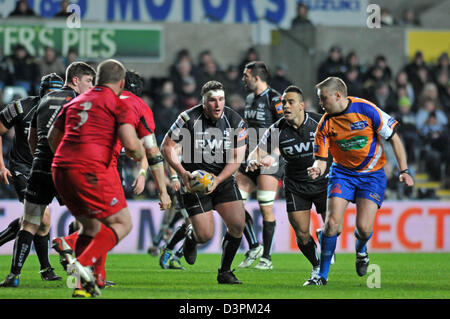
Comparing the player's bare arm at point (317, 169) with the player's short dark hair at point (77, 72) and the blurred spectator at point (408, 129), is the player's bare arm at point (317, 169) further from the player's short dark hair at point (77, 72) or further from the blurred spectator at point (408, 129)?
the blurred spectator at point (408, 129)

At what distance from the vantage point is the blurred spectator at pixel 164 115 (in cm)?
1742

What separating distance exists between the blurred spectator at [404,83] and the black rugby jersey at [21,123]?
12712 millimetres

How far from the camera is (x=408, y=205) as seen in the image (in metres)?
Result: 16.3

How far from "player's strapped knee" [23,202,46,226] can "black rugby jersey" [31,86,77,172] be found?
0.39 meters

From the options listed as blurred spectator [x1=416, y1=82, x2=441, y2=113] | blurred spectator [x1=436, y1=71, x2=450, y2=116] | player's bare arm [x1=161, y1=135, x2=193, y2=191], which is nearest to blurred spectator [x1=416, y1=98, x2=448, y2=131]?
blurred spectator [x1=416, y1=82, x2=441, y2=113]

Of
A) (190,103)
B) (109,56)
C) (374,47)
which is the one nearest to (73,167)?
(190,103)

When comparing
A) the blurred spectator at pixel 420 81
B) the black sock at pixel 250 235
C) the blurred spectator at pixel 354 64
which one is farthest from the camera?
the blurred spectator at pixel 420 81

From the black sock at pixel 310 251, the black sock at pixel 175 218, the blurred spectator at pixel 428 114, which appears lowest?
the black sock at pixel 175 218

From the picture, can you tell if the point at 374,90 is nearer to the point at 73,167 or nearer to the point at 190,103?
the point at 190,103

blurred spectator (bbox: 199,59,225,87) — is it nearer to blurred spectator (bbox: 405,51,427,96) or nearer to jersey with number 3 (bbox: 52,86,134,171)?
blurred spectator (bbox: 405,51,427,96)

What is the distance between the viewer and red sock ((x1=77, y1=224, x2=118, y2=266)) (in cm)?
719

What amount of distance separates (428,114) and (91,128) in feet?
46.6

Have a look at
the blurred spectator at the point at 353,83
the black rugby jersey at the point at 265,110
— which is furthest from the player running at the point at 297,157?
the blurred spectator at the point at 353,83
